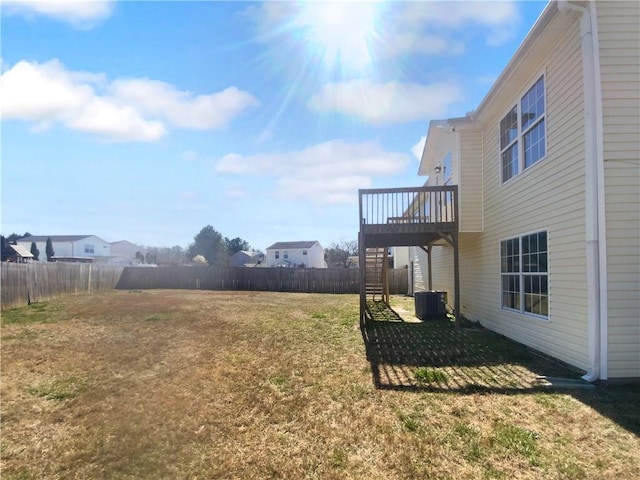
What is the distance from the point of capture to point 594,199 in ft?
15.8

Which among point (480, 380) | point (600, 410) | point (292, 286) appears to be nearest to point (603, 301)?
point (600, 410)

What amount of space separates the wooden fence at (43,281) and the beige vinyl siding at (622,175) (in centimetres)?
1604

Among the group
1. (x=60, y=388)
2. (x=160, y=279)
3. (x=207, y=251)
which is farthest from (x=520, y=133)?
(x=207, y=251)

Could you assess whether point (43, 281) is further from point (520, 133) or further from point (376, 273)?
point (520, 133)

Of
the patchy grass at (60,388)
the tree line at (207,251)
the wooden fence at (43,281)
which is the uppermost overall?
the tree line at (207,251)

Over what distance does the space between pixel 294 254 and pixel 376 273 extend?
32694mm

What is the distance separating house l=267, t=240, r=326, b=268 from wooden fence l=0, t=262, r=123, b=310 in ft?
93.5

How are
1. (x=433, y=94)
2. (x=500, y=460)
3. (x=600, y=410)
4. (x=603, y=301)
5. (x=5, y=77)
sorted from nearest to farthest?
(x=500, y=460) < (x=600, y=410) < (x=603, y=301) < (x=5, y=77) < (x=433, y=94)

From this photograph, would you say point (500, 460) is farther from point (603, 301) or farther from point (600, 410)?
point (603, 301)

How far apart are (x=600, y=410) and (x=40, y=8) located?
958cm

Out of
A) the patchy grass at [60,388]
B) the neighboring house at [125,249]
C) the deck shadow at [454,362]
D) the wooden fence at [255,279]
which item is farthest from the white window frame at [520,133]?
the neighboring house at [125,249]

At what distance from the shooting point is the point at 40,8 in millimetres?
5852

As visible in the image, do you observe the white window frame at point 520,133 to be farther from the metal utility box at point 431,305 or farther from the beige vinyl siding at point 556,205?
the metal utility box at point 431,305

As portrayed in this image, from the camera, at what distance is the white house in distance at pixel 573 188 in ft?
15.5
